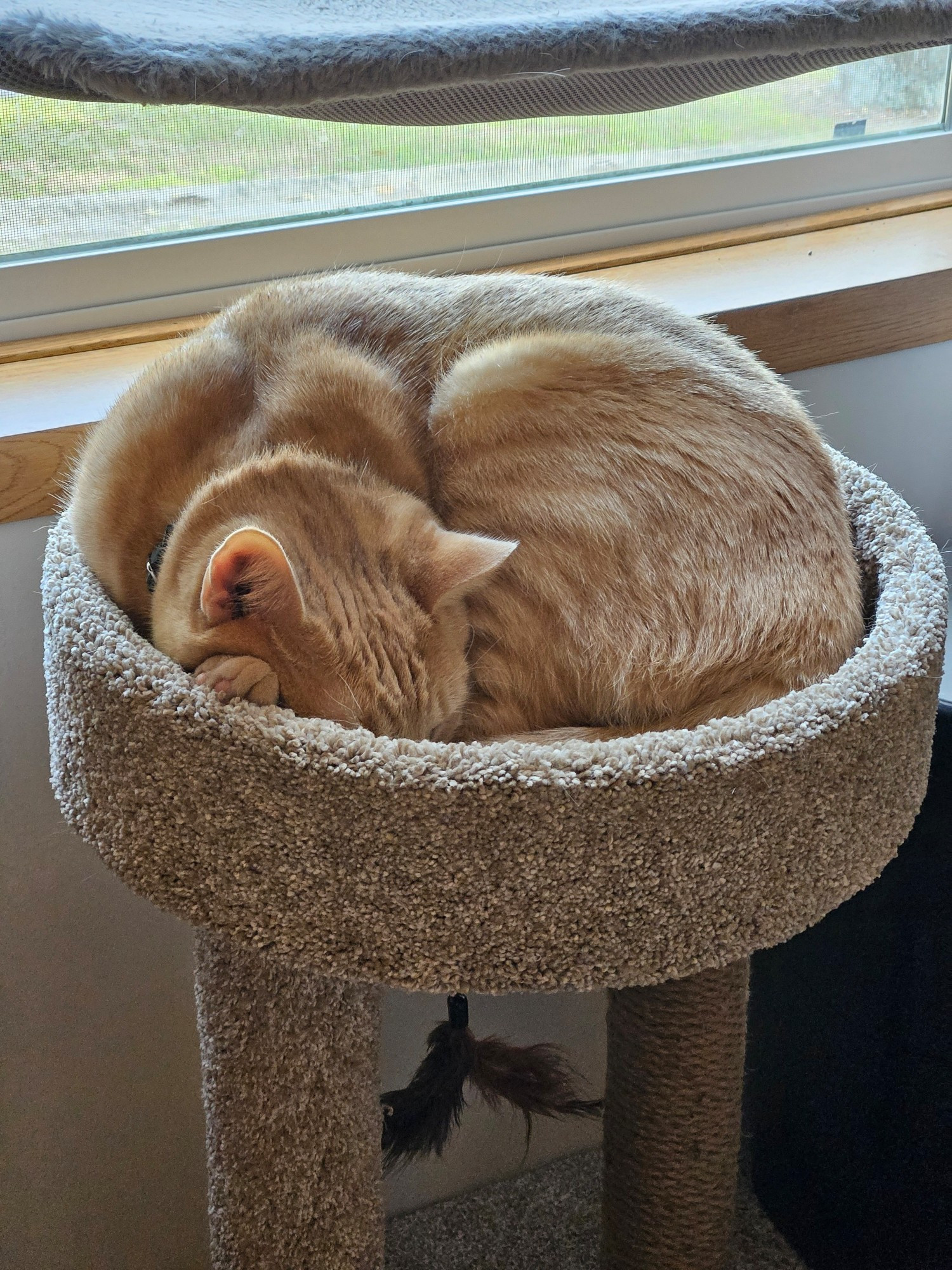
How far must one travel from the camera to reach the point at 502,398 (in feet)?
3.19

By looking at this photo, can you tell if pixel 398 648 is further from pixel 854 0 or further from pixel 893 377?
pixel 893 377

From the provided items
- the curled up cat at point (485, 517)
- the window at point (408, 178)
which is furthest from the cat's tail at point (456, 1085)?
the window at point (408, 178)

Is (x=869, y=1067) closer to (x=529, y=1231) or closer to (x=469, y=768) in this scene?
(x=529, y=1231)

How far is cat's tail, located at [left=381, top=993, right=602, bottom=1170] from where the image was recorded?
1108mm

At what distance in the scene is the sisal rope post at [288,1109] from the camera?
919mm

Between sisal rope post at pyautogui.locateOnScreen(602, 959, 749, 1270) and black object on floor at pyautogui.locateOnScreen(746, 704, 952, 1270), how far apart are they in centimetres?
20

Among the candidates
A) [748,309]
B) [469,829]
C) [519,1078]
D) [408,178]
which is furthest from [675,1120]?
[408,178]

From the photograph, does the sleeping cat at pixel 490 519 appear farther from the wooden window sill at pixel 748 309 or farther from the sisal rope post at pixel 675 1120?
the sisal rope post at pixel 675 1120

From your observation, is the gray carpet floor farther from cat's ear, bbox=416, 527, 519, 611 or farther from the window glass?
the window glass

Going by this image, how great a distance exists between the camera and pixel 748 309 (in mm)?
1316

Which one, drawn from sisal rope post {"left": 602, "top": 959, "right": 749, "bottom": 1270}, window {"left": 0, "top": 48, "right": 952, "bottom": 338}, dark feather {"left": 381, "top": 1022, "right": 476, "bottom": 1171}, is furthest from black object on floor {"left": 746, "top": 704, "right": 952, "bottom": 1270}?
window {"left": 0, "top": 48, "right": 952, "bottom": 338}

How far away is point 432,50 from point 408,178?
36.6 inches

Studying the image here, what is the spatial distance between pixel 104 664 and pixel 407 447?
352mm

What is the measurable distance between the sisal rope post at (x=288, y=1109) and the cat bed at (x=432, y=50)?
0.62 m
